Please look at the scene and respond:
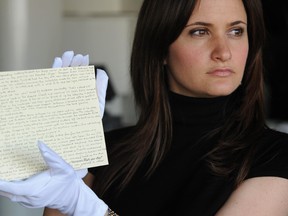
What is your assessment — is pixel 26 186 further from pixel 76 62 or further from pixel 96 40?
pixel 96 40

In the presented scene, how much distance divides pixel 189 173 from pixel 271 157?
0.71 ft

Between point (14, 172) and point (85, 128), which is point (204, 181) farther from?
point (14, 172)

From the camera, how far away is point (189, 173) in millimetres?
1474

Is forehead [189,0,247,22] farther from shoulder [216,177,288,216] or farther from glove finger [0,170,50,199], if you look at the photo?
glove finger [0,170,50,199]

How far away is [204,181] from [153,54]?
0.42m

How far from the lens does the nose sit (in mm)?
1453

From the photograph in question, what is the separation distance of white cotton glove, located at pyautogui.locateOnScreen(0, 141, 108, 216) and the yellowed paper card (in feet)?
0.08

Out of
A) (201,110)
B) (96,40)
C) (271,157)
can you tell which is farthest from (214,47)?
(96,40)

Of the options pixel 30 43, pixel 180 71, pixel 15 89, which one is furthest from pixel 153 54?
pixel 30 43

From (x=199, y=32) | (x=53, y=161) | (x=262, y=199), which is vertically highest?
(x=199, y=32)

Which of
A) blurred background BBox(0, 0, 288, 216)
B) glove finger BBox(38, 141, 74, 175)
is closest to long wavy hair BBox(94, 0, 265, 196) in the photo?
glove finger BBox(38, 141, 74, 175)

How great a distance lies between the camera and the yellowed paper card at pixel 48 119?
1.20 meters

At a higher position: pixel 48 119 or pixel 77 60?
pixel 77 60

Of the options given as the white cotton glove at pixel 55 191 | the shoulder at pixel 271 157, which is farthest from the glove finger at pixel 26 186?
the shoulder at pixel 271 157
